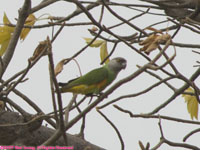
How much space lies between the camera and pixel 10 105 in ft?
9.84

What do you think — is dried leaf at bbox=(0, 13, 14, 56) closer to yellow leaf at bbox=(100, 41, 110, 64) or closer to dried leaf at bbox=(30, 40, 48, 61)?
dried leaf at bbox=(30, 40, 48, 61)

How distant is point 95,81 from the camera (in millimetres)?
4059

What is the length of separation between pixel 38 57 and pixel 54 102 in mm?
493

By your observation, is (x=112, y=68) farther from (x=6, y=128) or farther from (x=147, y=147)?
(x=147, y=147)

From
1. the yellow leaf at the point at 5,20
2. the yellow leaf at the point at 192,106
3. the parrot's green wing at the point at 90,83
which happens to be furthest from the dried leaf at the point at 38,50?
the parrot's green wing at the point at 90,83

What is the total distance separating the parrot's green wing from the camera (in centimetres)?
394

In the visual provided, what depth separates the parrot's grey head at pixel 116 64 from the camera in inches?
176

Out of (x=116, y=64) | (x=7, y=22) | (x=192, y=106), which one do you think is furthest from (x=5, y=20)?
(x=116, y=64)

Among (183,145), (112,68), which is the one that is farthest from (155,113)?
(112,68)

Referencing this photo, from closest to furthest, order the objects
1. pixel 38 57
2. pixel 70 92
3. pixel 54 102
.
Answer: pixel 54 102, pixel 38 57, pixel 70 92

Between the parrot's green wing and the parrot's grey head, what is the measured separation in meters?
0.17

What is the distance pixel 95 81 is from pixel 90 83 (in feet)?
0.19

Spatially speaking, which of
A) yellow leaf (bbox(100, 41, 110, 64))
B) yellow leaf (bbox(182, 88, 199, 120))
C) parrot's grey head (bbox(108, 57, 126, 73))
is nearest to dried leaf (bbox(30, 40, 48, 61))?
yellow leaf (bbox(100, 41, 110, 64))

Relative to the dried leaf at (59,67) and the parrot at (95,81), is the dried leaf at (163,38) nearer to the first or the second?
the dried leaf at (59,67)
